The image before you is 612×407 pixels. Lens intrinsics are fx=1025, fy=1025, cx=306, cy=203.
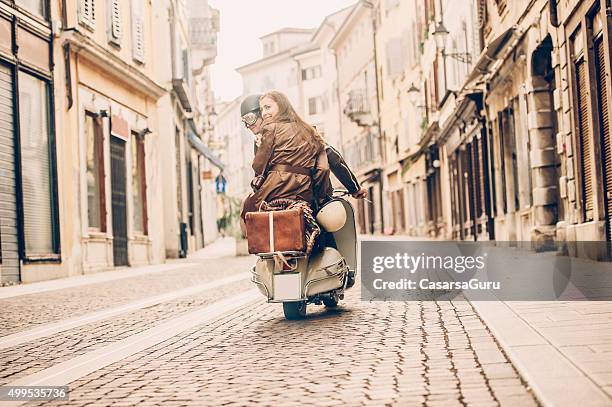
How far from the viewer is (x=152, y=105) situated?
26.1 meters

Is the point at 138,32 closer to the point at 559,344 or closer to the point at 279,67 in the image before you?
the point at 559,344

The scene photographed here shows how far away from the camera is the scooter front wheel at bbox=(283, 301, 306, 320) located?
7.57 meters

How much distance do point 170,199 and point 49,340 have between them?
2276 cm

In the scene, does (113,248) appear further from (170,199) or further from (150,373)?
(150,373)

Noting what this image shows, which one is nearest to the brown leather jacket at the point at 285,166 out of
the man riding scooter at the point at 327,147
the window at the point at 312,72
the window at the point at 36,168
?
the man riding scooter at the point at 327,147

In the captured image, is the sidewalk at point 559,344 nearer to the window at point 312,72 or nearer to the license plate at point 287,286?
the license plate at point 287,286

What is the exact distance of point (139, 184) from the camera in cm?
2458

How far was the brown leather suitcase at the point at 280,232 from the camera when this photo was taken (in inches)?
275

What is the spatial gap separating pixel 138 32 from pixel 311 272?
1872 cm

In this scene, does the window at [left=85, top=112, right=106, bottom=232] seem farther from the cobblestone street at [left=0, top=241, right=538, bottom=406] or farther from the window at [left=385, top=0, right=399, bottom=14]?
the window at [left=385, top=0, right=399, bottom=14]

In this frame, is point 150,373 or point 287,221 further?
point 287,221

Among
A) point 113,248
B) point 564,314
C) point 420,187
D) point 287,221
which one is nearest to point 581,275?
point 564,314

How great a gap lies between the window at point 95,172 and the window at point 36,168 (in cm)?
235

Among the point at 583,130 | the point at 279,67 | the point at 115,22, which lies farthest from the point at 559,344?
the point at 279,67
